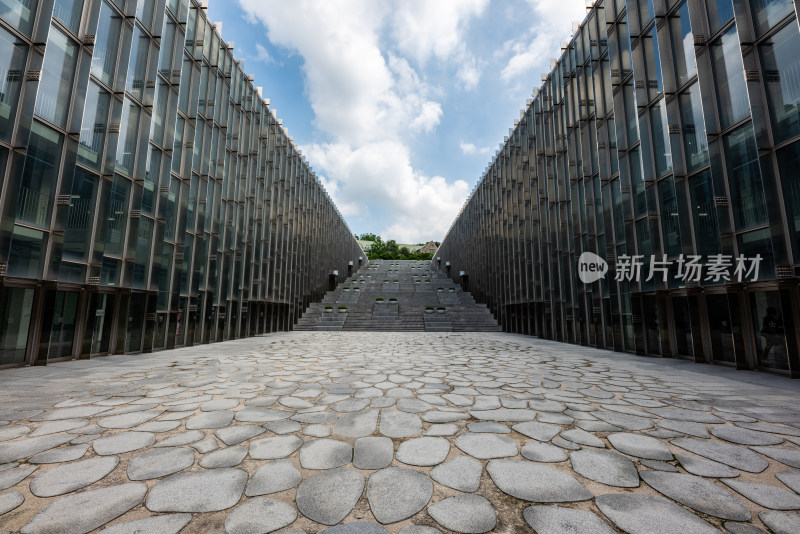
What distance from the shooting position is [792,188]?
7484 mm

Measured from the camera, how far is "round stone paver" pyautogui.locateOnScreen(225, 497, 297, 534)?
82.5 inches

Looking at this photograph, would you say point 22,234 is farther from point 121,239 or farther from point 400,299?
point 400,299

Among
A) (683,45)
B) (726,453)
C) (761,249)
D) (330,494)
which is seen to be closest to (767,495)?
(726,453)

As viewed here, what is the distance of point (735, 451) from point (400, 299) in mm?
27773

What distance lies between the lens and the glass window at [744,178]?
8.21 m

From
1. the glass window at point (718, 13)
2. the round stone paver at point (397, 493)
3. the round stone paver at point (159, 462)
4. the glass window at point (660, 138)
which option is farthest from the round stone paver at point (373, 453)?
the glass window at point (718, 13)

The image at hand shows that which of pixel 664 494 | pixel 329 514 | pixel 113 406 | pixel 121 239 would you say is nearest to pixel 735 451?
pixel 664 494

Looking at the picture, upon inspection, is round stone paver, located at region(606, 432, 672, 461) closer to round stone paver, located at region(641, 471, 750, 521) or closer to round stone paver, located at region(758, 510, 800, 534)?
round stone paver, located at region(641, 471, 750, 521)

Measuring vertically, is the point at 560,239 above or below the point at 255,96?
below

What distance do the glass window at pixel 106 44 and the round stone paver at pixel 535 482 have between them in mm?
14105

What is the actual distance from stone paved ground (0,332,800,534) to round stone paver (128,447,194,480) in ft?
0.07

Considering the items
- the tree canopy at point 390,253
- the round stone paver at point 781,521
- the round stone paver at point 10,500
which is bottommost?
the round stone paver at point 781,521

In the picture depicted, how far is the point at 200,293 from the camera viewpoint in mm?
14594

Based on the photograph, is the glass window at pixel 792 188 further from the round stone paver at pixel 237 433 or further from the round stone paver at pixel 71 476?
the round stone paver at pixel 71 476
